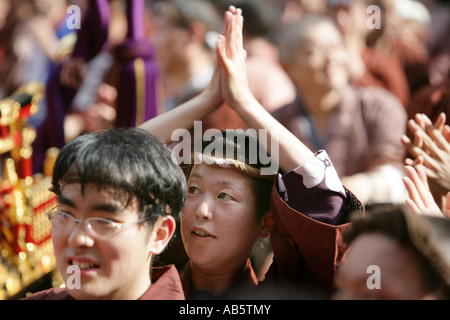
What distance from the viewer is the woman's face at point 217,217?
1.48 metres

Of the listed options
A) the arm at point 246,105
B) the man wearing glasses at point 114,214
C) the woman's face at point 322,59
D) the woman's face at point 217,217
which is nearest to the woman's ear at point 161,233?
the man wearing glasses at point 114,214

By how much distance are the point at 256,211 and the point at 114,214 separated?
15.4 inches

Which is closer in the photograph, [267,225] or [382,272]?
[382,272]

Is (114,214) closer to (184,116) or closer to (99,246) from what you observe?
(99,246)

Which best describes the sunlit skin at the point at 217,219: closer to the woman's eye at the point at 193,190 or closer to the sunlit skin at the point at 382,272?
the woman's eye at the point at 193,190

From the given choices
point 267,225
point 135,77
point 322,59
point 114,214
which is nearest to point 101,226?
point 114,214

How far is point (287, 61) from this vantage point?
2.82 metres

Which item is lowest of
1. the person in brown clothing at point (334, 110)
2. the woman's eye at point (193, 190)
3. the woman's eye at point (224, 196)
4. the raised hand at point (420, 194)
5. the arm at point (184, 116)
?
the person in brown clothing at point (334, 110)

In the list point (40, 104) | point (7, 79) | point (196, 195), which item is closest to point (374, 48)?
point (40, 104)

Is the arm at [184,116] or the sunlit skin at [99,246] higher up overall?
the arm at [184,116]

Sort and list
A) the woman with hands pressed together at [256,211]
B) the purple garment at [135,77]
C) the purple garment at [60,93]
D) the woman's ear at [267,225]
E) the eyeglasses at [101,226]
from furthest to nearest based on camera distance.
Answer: the purple garment at [60,93] → the purple garment at [135,77] → the woman's ear at [267,225] → the woman with hands pressed together at [256,211] → the eyeglasses at [101,226]

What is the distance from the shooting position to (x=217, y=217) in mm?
1480

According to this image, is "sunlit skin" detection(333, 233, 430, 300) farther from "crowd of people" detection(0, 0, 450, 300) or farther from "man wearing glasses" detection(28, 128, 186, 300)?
"man wearing glasses" detection(28, 128, 186, 300)

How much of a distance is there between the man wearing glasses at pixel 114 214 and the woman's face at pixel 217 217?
0.48 ft
